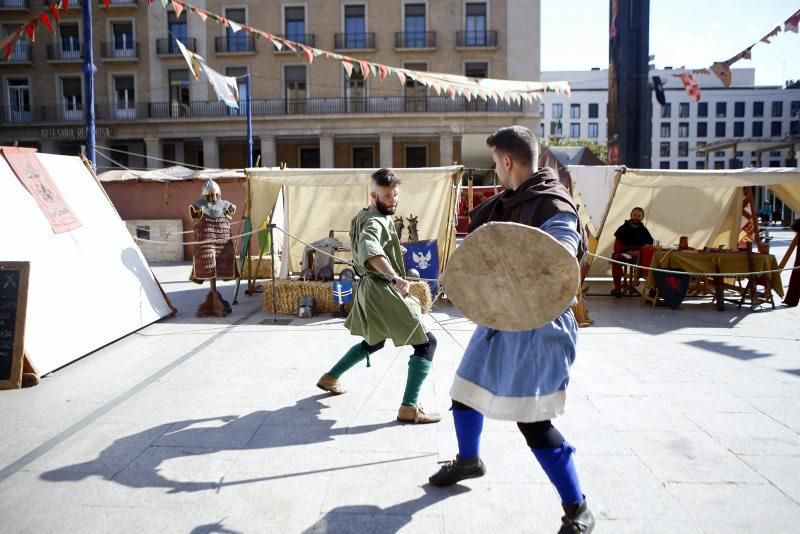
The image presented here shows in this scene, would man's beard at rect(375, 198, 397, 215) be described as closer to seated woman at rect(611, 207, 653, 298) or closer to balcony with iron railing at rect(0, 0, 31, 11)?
seated woman at rect(611, 207, 653, 298)

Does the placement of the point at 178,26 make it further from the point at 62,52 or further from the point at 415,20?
the point at 415,20

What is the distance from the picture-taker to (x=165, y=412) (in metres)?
3.96

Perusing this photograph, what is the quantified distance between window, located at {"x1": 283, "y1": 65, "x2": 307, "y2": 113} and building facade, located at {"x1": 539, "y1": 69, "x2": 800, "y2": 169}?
3660 cm

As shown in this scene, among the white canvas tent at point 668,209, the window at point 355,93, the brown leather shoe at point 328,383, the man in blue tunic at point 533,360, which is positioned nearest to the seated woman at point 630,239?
the white canvas tent at point 668,209

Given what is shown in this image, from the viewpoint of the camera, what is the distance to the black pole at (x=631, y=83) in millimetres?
16516

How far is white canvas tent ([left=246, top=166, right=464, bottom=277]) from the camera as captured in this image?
8555mm

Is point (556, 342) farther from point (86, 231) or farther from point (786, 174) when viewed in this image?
point (786, 174)

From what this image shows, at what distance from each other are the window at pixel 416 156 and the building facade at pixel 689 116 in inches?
1292

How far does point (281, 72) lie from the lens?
2938 centimetres

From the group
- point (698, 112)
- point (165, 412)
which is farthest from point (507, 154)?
point (698, 112)

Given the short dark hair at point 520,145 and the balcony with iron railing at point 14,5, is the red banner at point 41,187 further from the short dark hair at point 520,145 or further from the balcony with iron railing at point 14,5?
the balcony with iron railing at point 14,5

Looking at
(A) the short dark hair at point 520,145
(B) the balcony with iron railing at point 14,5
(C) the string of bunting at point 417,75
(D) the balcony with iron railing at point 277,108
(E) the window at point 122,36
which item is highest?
(B) the balcony with iron railing at point 14,5

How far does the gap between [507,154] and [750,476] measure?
6.65 feet

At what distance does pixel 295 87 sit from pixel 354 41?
3.66 m
